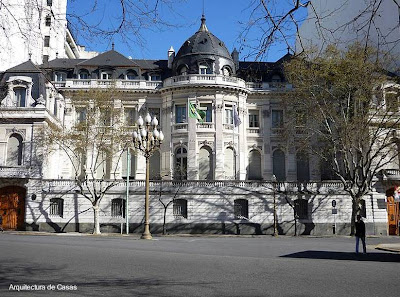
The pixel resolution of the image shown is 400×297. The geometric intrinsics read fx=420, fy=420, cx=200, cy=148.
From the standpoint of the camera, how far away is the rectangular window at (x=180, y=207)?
3409 cm

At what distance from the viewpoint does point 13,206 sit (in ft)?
111

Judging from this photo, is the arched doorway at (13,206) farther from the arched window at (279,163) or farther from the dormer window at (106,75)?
the arched window at (279,163)

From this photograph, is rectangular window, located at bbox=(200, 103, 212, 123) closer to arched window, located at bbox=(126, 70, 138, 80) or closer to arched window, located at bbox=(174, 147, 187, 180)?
arched window, located at bbox=(174, 147, 187, 180)

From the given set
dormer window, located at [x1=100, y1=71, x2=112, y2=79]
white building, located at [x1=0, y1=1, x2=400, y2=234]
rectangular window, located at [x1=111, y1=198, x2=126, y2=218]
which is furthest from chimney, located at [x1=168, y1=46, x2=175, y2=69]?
rectangular window, located at [x1=111, y1=198, x2=126, y2=218]

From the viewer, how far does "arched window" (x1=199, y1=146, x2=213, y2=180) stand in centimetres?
3894

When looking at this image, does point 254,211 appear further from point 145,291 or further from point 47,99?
point 145,291

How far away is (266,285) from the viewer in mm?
8656

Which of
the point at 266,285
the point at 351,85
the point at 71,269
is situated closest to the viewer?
the point at 266,285

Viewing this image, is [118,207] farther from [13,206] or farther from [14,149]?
[14,149]

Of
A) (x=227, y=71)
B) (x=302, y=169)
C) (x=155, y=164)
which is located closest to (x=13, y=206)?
(x=155, y=164)

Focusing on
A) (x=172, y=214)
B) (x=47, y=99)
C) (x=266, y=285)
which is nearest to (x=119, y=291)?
(x=266, y=285)

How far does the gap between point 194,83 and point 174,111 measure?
3.36m

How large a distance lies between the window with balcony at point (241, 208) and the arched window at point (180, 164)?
6557 millimetres

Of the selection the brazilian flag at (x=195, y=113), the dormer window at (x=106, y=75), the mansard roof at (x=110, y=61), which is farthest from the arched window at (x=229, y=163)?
the dormer window at (x=106, y=75)
